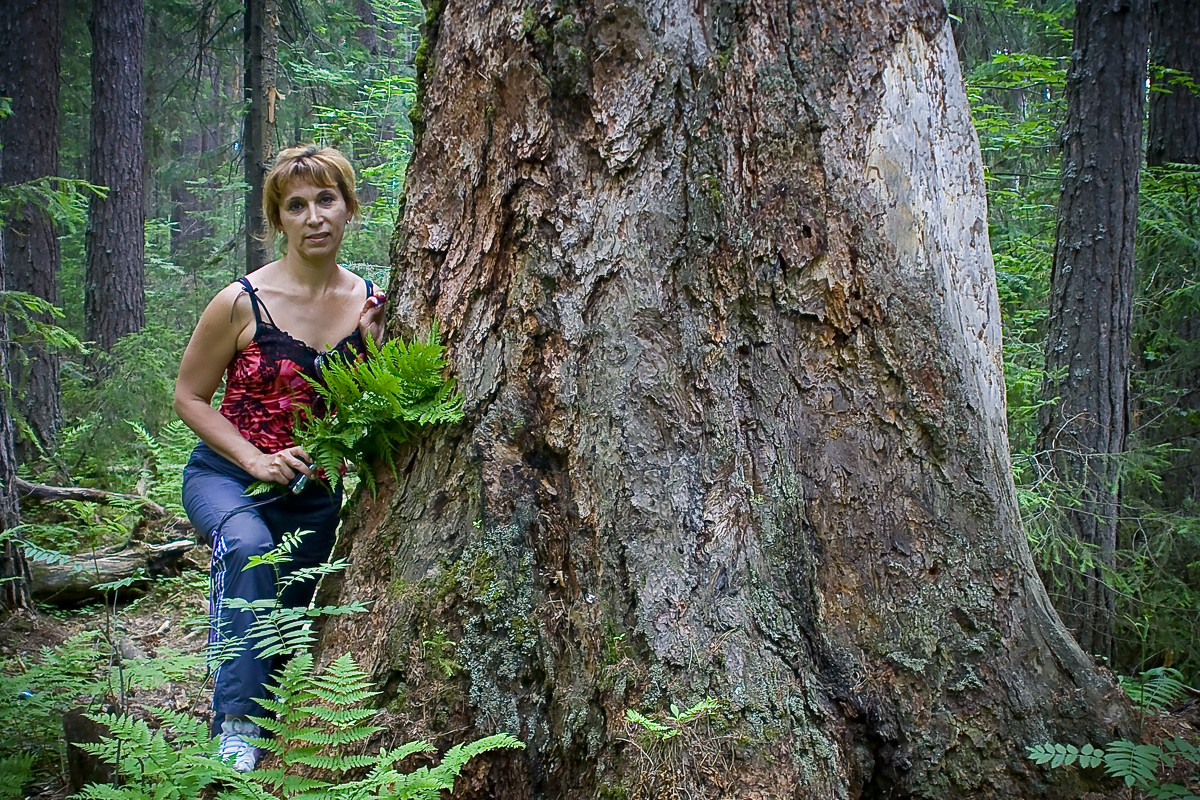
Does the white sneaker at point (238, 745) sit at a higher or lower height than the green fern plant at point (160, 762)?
lower

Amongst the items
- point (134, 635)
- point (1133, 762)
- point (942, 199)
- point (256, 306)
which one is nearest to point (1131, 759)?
point (1133, 762)

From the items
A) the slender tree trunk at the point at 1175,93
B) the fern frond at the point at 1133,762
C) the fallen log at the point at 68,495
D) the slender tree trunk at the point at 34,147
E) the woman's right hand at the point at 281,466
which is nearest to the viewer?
the fern frond at the point at 1133,762

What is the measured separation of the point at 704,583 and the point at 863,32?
2.05 m

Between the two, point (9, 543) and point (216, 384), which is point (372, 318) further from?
point (9, 543)

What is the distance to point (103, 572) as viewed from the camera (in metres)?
6.14

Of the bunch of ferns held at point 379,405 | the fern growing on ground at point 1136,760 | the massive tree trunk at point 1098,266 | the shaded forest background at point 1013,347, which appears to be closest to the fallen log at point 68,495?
the shaded forest background at point 1013,347

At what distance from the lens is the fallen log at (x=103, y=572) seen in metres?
6.02

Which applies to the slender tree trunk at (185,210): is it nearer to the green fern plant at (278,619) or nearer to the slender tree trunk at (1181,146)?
the slender tree trunk at (1181,146)

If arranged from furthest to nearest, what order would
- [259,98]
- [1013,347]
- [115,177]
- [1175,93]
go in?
[115,177] → [259,98] → [1175,93] → [1013,347]

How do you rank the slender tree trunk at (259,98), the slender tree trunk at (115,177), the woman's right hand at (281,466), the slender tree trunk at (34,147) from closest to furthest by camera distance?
the woman's right hand at (281,466) < the slender tree trunk at (34,147) < the slender tree trunk at (259,98) < the slender tree trunk at (115,177)

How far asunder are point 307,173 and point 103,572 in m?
4.15

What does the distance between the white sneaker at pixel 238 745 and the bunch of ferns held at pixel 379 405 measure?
3.35ft

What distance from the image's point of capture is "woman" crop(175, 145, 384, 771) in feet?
11.4

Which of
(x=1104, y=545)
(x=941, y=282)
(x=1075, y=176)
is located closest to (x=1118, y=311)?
(x=1075, y=176)
